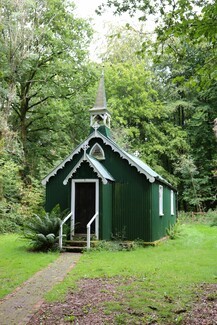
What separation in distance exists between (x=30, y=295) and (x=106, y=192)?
283 inches

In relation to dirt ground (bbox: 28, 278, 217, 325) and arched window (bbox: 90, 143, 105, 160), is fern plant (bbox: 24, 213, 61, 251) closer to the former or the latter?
arched window (bbox: 90, 143, 105, 160)

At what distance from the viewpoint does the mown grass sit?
5.58 m

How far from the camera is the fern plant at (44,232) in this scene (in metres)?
12.1

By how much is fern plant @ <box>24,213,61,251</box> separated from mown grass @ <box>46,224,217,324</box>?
1484mm

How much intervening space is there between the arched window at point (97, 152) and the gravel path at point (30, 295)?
224 inches

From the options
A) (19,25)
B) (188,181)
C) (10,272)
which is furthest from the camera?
(188,181)

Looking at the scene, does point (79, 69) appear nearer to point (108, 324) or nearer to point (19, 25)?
point (19, 25)

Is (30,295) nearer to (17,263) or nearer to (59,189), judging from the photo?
(17,263)

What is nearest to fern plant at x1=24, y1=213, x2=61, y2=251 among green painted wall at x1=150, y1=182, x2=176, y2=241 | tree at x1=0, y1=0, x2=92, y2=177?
green painted wall at x1=150, y1=182, x2=176, y2=241

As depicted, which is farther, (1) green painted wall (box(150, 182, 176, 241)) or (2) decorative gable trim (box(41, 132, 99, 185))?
(2) decorative gable trim (box(41, 132, 99, 185))

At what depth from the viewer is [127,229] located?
1369 centimetres

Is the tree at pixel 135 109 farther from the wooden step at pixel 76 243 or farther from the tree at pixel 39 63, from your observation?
the wooden step at pixel 76 243

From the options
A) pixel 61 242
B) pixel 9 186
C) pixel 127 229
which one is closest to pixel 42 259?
pixel 61 242

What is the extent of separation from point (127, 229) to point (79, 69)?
12.2 m
